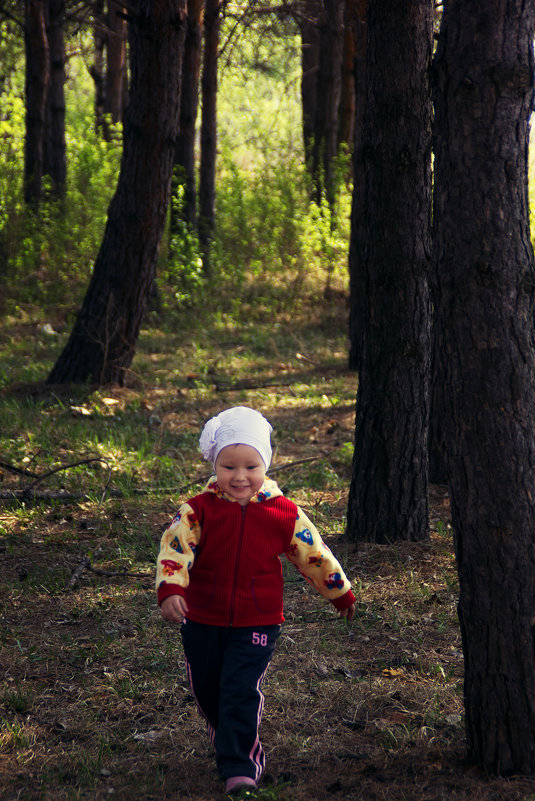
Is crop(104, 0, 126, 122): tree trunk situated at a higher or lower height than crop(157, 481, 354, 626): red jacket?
higher

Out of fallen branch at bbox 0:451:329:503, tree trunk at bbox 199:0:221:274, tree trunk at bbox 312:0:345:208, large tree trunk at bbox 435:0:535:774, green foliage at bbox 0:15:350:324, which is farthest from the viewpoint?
tree trunk at bbox 312:0:345:208

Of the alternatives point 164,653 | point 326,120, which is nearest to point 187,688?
point 164,653

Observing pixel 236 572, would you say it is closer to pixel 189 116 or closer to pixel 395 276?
pixel 395 276

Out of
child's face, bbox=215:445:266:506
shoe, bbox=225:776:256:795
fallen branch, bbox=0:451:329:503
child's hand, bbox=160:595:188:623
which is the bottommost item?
shoe, bbox=225:776:256:795

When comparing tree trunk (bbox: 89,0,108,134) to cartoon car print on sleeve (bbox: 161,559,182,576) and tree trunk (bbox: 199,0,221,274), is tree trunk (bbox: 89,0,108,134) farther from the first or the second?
cartoon car print on sleeve (bbox: 161,559,182,576)

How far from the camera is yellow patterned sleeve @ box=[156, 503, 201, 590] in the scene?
288cm

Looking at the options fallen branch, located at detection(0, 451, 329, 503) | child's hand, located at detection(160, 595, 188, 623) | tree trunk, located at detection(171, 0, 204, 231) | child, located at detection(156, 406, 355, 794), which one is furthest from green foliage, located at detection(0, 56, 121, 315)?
child's hand, located at detection(160, 595, 188, 623)

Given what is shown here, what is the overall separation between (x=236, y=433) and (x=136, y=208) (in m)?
6.38

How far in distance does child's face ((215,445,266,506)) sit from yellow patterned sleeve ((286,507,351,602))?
9.9 inches

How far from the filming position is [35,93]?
15.9 m

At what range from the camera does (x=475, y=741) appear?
299 cm

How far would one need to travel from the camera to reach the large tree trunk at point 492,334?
2717mm

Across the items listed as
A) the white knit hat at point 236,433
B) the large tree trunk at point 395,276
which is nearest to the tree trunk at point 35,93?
the large tree trunk at point 395,276

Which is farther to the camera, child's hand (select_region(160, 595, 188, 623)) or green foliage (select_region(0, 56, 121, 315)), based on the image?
green foliage (select_region(0, 56, 121, 315))
